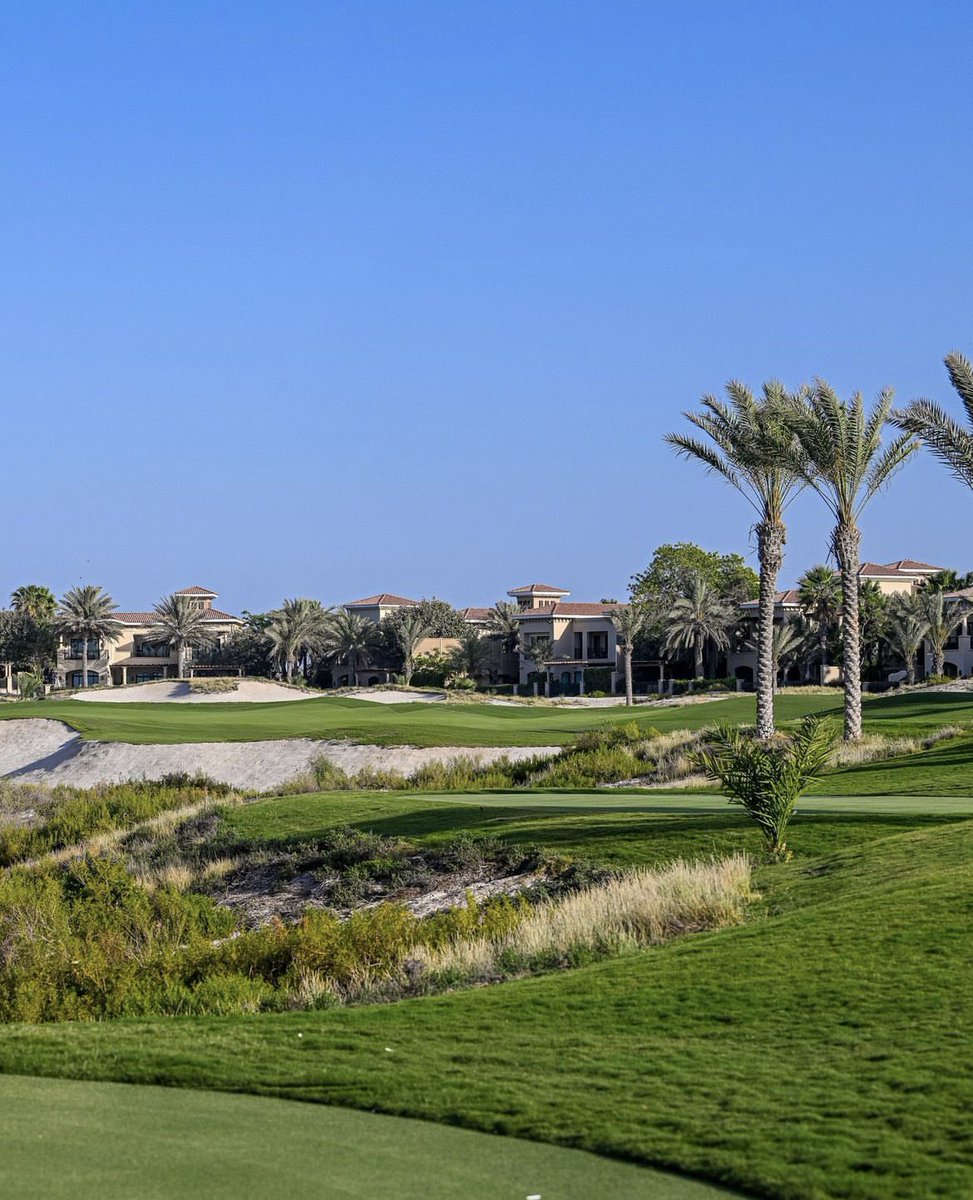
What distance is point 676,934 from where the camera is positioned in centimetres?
1392

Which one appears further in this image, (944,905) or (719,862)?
(719,862)

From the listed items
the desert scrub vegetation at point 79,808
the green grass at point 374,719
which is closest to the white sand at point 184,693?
the green grass at point 374,719

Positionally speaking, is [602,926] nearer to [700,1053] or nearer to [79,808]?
[700,1053]

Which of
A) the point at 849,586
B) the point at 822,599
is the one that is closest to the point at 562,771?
the point at 849,586

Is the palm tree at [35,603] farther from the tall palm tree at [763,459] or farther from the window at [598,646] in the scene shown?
the tall palm tree at [763,459]

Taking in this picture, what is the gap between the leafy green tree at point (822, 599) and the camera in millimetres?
85438

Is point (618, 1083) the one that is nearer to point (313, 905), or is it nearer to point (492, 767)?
point (313, 905)

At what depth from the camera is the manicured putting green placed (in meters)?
6.58

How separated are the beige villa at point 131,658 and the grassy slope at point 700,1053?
356 feet

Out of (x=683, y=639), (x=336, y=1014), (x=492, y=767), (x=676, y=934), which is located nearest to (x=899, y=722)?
(x=492, y=767)

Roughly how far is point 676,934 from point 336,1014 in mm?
4092

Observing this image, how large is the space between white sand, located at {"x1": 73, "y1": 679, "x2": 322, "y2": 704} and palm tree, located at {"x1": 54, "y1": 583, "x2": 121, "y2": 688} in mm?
19799

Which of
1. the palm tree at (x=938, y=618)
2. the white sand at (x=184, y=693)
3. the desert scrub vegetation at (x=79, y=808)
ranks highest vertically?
the palm tree at (x=938, y=618)

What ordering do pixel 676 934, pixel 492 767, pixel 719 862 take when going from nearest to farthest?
1. pixel 676 934
2. pixel 719 862
3. pixel 492 767
